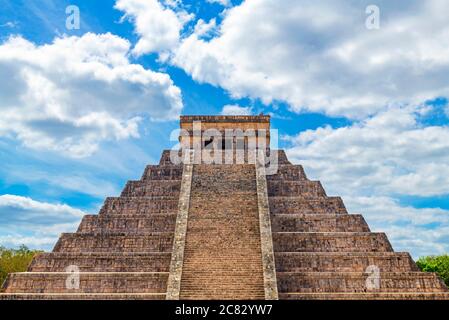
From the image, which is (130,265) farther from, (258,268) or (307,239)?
(307,239)

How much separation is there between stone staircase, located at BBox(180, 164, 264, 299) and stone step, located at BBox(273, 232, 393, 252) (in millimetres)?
1175

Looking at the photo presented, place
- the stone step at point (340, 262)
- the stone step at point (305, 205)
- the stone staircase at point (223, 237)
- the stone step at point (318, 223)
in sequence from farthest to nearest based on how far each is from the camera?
the stone step at point (305, 205) < the stone step at point (318, 223) < the stone step at point (340, 262) < the stone staircase at point (223, 237)

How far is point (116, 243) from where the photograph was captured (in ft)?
57.8

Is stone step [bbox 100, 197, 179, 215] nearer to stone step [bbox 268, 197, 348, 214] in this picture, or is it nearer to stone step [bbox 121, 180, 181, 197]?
stone step [bbox 121, 180, 181, 197]

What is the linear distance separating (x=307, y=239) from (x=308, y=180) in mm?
4534

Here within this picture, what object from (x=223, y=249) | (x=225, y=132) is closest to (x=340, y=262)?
(x=223, y=249)

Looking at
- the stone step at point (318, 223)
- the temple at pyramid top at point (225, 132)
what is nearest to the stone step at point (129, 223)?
the stone step at point (318, 223)

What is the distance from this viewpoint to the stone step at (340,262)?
16.5 meters

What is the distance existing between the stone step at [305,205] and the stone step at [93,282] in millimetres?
5878

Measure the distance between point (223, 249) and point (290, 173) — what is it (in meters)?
7.18

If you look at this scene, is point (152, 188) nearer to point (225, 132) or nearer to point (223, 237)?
point (225, 132)

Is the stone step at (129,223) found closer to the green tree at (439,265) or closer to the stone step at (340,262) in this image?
the stone step at (340,262)

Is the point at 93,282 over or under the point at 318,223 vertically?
under
